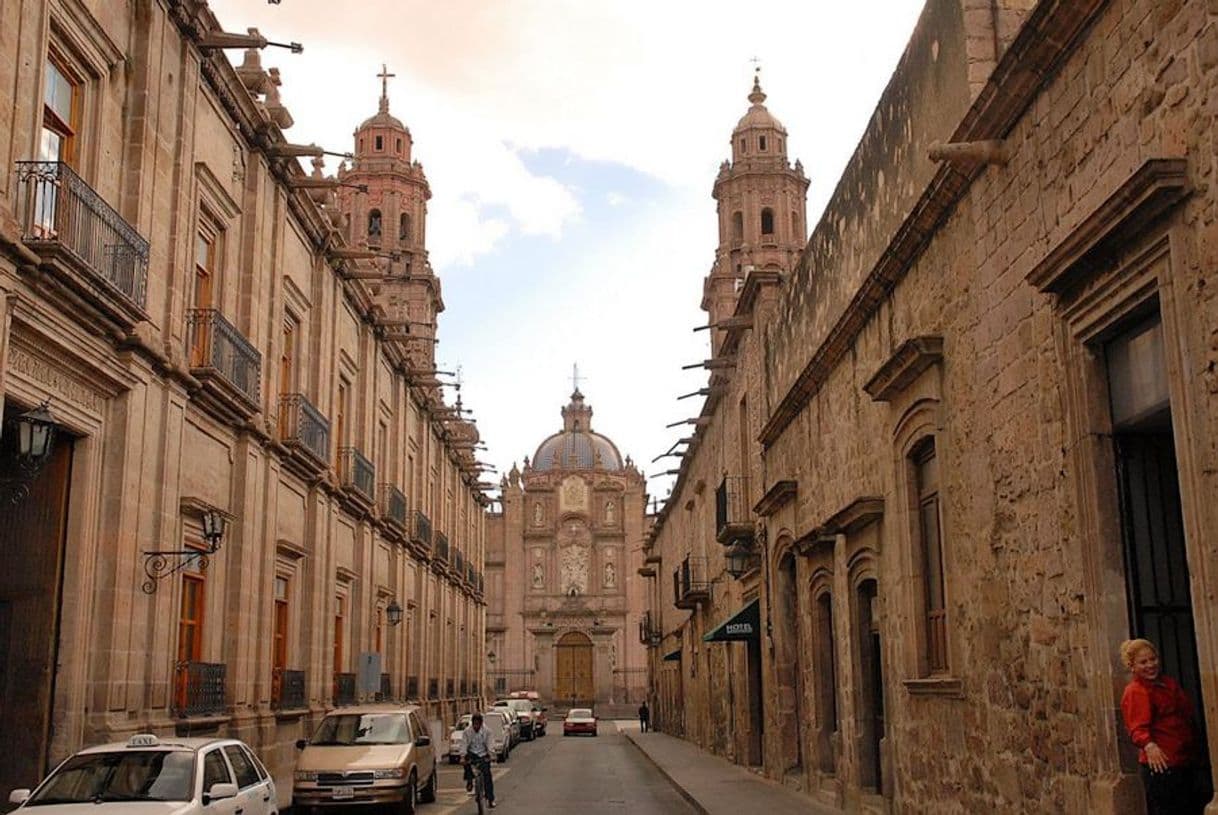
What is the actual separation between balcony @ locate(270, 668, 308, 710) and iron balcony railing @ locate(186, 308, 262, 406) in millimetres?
5384

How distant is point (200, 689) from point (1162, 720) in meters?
13.2

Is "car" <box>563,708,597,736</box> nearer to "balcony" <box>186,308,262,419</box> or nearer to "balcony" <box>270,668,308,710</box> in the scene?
"balcony" <box>270,668,308,710</box>

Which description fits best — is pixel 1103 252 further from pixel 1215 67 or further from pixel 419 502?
pixel 419 502

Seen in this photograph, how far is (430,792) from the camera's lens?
19734 millimetres

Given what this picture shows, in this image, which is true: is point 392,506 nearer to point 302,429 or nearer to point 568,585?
point 302,429

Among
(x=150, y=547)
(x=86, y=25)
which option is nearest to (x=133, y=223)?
(x=86, y=25)

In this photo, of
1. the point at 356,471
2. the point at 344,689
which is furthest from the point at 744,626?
the point at 356,471

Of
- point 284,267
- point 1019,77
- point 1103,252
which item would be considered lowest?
point 1103,252

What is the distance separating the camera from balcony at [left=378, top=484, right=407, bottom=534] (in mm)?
30422

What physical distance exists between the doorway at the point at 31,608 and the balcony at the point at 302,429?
755 cm

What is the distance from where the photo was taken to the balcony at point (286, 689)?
21.0 m

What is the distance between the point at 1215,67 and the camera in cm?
659

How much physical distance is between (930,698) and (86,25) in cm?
1126

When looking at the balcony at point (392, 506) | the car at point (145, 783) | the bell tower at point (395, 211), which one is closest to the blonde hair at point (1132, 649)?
the car at point (145, 783)
